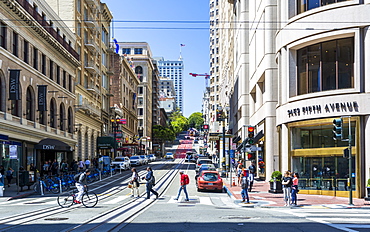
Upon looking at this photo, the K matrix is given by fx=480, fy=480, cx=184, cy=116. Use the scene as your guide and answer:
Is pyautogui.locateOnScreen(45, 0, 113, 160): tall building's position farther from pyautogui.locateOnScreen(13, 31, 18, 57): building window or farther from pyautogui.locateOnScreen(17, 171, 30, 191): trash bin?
pyautogui.locateOnScreen(17, 171, 30, 191): trash bin

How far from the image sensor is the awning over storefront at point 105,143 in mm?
72750

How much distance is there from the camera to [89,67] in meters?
65.5

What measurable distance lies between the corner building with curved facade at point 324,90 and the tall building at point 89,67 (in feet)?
105

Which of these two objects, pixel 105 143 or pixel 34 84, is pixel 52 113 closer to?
pixel 34 84

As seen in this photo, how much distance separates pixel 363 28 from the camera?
27578mm

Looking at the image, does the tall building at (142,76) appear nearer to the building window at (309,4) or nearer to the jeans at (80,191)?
the building window at (309,4)

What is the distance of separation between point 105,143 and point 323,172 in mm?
48327

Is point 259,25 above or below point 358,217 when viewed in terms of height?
above

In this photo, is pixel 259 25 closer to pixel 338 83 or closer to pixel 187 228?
pixel 338 83

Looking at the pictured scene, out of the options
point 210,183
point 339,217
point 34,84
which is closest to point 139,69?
point 34,84

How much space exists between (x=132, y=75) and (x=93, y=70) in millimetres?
43795

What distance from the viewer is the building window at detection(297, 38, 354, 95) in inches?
1115

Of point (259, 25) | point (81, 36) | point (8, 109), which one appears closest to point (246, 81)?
point (259, 25)

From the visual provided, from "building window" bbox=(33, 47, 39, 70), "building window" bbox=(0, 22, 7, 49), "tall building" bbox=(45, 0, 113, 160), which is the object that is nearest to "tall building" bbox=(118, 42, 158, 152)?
"tall building" bbox=(45, 0, 113, 160)
